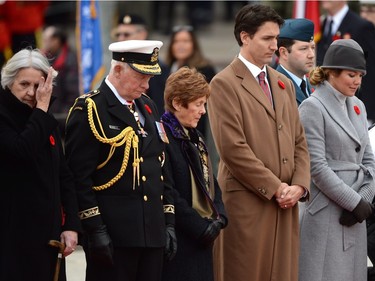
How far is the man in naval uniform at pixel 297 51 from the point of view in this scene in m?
8.74

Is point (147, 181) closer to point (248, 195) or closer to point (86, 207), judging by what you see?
point (86, 207)

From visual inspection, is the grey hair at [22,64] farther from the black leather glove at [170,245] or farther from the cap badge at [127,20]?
the cap badge at [127,20]

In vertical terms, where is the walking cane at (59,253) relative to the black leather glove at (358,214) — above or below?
above

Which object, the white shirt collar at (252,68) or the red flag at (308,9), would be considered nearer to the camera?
the white shirt collar at (252,68)

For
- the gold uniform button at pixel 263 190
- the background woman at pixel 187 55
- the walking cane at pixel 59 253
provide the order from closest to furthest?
1. the walking cane at pixel 59 253
2. the gold uniform button at pixel 263 190
3. the background woman at pixel 187 55

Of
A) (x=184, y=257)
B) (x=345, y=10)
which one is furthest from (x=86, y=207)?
(x=345, y=10)

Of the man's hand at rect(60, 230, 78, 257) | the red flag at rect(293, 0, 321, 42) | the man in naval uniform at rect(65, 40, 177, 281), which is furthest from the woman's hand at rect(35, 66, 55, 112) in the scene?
the red flag at rect(293, 0, 321, 42)

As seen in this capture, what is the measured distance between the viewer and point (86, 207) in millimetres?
6898

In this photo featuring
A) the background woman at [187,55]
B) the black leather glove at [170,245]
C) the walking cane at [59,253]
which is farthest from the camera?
the background woman at [187,55]

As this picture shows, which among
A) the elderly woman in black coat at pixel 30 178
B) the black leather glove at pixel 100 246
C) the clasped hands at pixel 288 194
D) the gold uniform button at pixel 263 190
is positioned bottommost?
the clasped hands at pixel 288 194

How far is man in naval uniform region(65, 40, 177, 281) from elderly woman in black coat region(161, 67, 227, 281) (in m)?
0.28

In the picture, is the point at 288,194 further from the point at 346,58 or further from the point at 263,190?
the point at 346,58

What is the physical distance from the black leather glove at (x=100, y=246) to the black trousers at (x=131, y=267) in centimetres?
8

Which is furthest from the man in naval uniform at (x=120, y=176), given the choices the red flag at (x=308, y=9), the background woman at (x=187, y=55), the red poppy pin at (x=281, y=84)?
the red flag at (x=308, y=9)
